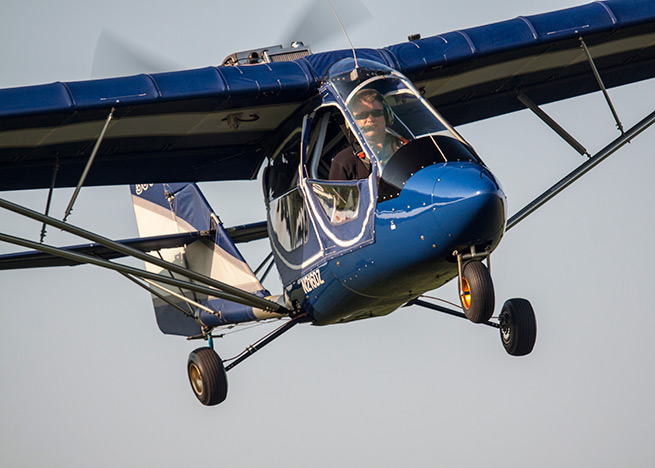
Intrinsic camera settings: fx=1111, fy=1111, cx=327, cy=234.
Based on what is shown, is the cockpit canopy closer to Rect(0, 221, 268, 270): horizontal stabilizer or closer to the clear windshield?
the clear windshield

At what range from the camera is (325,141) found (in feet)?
40.0

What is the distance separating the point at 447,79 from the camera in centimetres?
1387

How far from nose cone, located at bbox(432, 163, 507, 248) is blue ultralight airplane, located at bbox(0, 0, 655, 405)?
0.02 metres

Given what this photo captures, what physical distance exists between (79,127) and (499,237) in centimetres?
492

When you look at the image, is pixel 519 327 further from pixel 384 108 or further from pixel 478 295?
pixel 384 108

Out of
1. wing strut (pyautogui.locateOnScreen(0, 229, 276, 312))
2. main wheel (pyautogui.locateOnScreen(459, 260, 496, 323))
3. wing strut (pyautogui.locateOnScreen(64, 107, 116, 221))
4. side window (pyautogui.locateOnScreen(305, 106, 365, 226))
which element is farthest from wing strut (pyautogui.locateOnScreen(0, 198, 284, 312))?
main wheel (pyautogui.locateOnScreen(459, 260, 496, 323))

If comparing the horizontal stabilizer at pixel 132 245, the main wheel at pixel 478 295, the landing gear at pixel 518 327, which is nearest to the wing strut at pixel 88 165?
the horizontal stabilizer at pixel 132 245

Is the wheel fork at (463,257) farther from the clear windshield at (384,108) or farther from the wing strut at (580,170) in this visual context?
the wing strut at (580,170)

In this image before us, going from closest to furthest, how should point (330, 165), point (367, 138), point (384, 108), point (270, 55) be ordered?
point (367, 138) → point (384, 108) → point (330, 165) → point (270, 55)

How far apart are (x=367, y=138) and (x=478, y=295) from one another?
2.10m

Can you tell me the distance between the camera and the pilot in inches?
420

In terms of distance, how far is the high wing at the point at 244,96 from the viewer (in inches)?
470

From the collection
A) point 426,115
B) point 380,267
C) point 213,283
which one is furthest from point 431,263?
point 213,283

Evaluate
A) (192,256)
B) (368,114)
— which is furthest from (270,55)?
(192,256)
